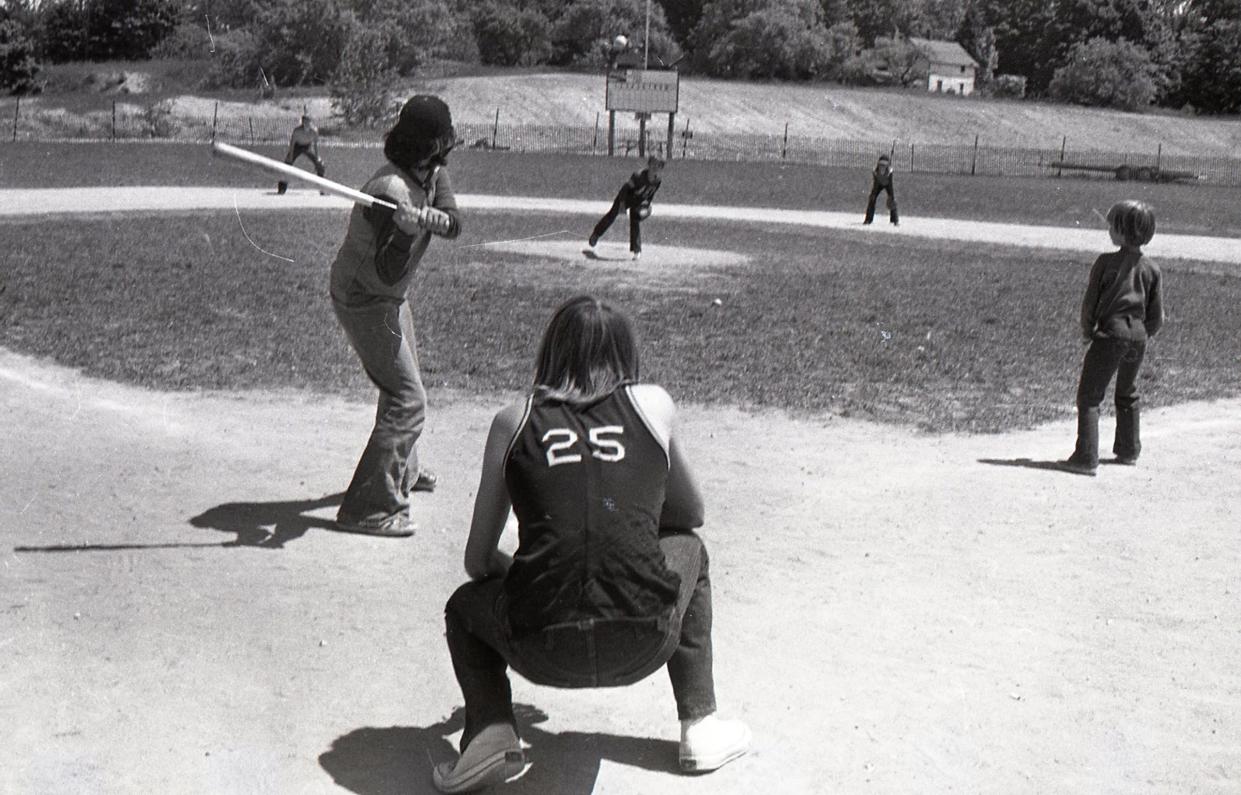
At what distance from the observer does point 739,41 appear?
256ft

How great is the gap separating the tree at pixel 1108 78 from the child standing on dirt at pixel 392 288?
3237 inches

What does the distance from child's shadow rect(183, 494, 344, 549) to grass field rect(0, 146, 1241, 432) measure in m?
3.10

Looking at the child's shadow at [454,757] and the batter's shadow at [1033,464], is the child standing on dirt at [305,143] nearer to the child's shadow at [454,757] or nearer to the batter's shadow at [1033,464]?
the batter's shadow at [1033,464]

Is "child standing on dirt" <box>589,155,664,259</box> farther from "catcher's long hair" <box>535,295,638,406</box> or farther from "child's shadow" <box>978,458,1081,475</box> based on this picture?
"catcher's long hair" <box>535,295,638,406</box>

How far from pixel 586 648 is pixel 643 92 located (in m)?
48.6

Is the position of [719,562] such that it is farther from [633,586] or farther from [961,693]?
[633,586]

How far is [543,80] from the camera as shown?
6594 cm

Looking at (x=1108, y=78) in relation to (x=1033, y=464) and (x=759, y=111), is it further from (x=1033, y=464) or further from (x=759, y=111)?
(x=1033, y=464)

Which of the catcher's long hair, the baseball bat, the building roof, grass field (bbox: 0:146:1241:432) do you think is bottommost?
grass field (bbox: 0:146:1241:432)

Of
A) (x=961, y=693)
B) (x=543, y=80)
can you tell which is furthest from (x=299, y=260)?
(x=543, y=80)

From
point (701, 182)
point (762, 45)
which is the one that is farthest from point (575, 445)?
point (762, 45)

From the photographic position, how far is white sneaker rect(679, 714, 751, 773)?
416cm

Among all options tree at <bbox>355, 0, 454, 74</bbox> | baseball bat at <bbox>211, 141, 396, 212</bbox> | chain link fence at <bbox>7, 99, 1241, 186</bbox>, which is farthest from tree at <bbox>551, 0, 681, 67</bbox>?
baseball bat at <bbox>211, 141, 396, 212</bbox>

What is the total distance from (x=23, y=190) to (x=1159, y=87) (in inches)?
2863
